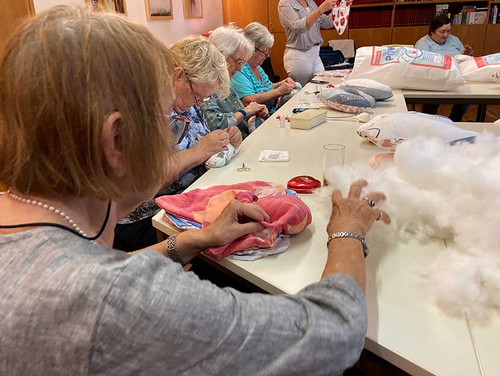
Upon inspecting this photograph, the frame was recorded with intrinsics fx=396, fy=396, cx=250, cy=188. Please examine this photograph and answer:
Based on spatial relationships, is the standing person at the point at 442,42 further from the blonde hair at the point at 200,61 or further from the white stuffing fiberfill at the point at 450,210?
the white stuffing fiberfill at the point at 450,210

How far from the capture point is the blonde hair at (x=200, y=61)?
1.80 meters

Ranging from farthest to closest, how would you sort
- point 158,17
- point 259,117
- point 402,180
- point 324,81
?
point 158,17 < point 324,81 < point 259,117 < point 402,180

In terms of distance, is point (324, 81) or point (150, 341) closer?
point (150, 341)

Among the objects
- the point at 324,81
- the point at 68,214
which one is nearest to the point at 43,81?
the point at 68,214

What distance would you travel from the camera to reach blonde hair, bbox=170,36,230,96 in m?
1.80

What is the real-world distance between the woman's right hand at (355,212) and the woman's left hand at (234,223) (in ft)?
0.60

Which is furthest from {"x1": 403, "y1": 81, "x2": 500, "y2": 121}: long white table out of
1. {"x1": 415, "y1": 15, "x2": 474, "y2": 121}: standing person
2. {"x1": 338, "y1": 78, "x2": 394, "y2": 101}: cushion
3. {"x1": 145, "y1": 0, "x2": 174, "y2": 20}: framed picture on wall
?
{"x1": 145, "y1": 0, "x2": 174, "y2": 20}: framed picture on wall

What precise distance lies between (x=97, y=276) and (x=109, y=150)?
190 millimetres

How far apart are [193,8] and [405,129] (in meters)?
4.69

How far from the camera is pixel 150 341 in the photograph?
0.50 m

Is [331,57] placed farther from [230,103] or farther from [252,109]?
[230,103]

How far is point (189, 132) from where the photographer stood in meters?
1.88

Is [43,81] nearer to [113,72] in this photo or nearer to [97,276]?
[113,72]

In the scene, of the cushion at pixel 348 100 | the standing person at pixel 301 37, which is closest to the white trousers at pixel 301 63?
the standing person at pixel 301 37
